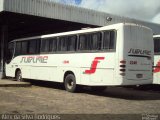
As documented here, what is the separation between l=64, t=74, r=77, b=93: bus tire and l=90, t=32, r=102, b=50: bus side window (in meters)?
2.15

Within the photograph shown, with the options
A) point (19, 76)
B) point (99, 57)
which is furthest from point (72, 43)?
point (19, 76)

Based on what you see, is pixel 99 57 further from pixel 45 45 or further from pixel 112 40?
pixel 45 45

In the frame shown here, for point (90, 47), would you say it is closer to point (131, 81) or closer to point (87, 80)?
point (87, 80)

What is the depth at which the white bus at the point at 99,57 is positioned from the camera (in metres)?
13.9

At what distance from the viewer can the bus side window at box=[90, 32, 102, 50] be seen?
14836 millimetres

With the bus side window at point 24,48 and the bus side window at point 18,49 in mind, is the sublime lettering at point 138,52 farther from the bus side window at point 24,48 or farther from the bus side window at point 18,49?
the bus side window at point 18,49

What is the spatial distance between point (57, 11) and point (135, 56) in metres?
10.9

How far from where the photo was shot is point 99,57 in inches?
576

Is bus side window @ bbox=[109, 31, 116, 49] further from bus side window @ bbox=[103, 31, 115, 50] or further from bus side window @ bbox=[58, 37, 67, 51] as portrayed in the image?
bus side window @ bbox=[58, 37, 67, 51]

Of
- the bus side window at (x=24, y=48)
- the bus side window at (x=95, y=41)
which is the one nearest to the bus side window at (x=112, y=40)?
the bus side window at (x=95, y=41)

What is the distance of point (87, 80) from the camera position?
50.4ft

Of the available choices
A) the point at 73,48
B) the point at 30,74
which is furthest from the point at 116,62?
the point at 30,74

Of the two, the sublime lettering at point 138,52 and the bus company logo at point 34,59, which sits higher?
the sublime lettering at point 138,52

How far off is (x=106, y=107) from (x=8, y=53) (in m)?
13.1
